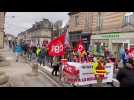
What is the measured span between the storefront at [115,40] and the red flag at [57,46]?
629 millimetres

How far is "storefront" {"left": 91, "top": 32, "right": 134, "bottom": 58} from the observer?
24.5 ft

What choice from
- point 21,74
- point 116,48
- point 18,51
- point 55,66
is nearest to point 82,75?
point 116,48

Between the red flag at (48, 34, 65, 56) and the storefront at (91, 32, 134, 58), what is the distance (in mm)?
629

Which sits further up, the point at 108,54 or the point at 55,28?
the point at 55,28

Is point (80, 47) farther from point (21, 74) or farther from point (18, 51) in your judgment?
point (18, 51)

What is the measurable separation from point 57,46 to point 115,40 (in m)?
1.25

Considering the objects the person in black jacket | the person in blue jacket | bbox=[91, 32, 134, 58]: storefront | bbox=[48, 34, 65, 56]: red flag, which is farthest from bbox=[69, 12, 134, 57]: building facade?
the person in black jacket

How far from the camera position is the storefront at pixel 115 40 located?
746 centimetres

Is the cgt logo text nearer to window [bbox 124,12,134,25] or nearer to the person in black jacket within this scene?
window [bbox 124,12,134,25]
